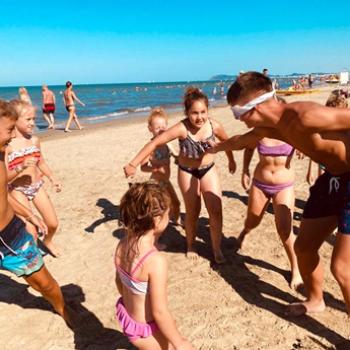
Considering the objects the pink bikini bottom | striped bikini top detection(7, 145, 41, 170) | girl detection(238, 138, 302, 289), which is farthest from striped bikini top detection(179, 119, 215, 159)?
the pink bikini bottom

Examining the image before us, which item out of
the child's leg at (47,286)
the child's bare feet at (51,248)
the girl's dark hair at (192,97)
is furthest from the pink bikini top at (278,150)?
the child's bare feet at (51,248)

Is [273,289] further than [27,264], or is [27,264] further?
[273,289]

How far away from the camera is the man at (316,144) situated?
256 centimetres

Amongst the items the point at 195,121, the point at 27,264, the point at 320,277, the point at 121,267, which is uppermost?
the point at 195,121

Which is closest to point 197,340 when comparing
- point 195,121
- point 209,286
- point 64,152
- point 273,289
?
point 209,286

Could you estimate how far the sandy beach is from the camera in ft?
11.2

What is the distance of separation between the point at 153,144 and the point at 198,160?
734mm

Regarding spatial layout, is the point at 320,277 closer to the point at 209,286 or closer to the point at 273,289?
the point at 273,289

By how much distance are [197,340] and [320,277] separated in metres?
1.29

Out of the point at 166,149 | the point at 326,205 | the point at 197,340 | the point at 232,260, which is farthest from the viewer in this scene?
the point at 166,149

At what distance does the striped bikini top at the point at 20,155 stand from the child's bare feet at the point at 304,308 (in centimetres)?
352

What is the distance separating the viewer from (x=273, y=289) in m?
4.16

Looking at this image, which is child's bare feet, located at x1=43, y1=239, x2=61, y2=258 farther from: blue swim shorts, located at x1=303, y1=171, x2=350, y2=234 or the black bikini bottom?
blue swim shorts, located at x1=303, y1=171, x2=350, y2=234

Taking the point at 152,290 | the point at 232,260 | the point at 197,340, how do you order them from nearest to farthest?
the point at 152,290, the point at 197,340, the point at 232,260
